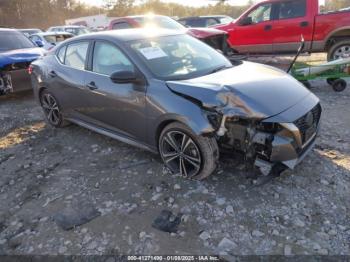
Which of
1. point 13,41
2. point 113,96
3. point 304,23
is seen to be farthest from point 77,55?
point 304,23

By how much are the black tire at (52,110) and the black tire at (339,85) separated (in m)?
5.49

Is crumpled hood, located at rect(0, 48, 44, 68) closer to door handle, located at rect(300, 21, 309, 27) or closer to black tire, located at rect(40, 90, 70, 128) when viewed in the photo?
black tire, located at rect(40, 90, 70, 128)

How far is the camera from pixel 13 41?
28.0 ft

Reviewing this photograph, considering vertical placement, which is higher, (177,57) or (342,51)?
(177,57)

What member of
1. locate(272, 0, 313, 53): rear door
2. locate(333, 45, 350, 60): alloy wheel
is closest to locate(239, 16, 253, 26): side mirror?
locate(272, 0, 313, 53): rear door

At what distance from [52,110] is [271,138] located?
A: 3954 mm

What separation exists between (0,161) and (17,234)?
194cm

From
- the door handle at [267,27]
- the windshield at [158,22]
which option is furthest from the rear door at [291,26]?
the windshield at [158,22]

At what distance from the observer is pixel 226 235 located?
2.94m

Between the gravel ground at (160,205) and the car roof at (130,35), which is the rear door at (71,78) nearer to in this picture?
the car roof at (130,35)

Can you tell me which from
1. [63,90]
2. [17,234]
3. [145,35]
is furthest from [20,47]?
[17,234]

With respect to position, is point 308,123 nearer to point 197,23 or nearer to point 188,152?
point 188,152

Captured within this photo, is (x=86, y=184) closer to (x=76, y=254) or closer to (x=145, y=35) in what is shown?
(x=76, y=254)

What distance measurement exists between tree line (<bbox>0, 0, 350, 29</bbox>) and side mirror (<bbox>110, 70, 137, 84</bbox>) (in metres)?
33.5
